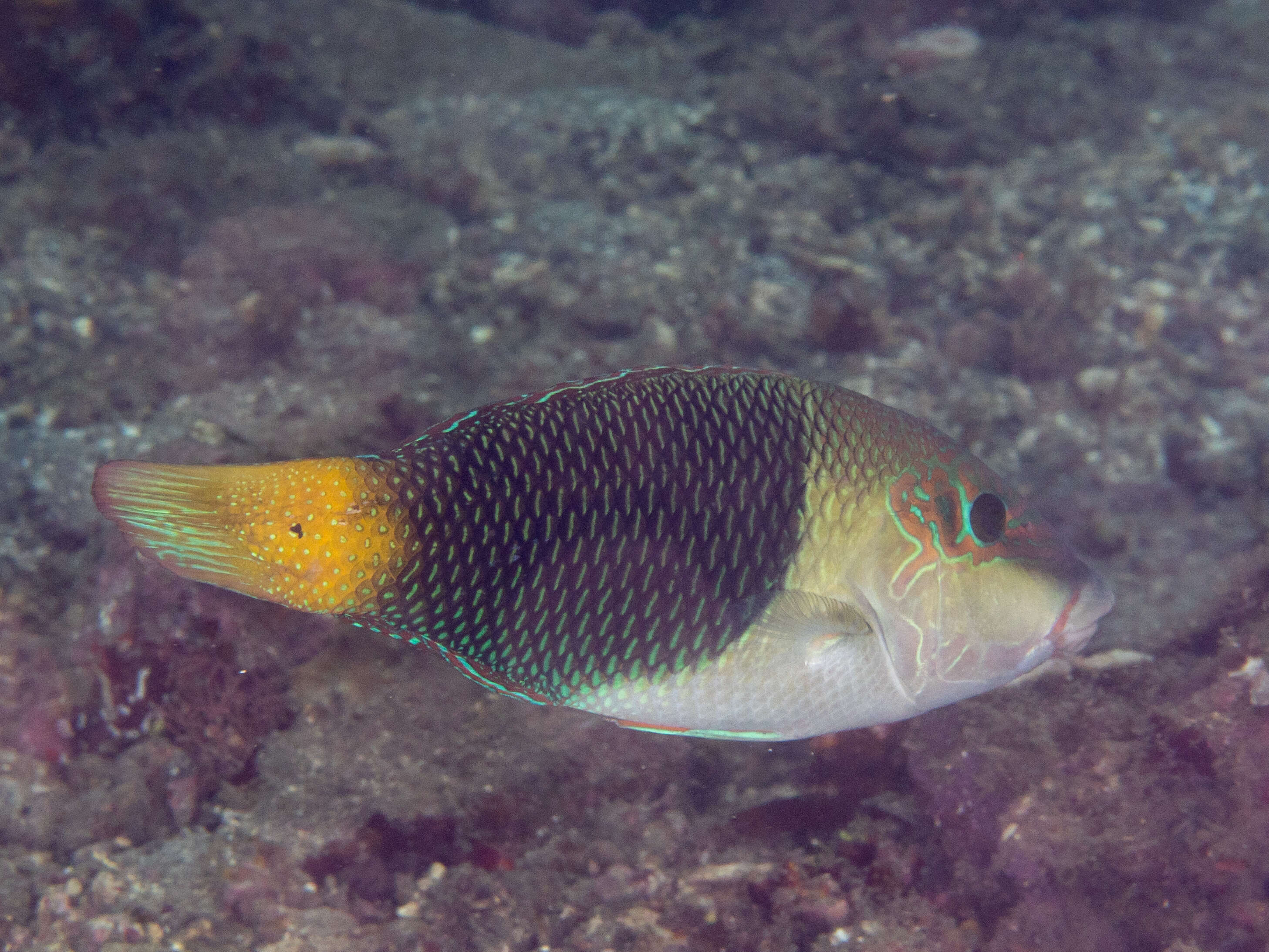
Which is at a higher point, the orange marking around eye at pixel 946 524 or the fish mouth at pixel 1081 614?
the orange marking around eye at pixel 946 524

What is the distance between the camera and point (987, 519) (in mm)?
2135

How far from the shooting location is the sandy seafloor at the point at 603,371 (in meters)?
2.82

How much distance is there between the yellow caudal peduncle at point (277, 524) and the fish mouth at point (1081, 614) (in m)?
1.78

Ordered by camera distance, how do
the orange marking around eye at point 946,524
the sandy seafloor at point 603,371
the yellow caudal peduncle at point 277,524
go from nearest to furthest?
the yellow caudal peduncle at point 277,524 → the orange marking around eye at point 946,524 → the sandy seafloor at point 603,371

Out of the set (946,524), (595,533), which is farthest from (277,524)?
(946,524)

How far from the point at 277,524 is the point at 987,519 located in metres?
1.88

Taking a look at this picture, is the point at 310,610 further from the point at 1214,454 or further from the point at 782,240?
the point at 1214,454

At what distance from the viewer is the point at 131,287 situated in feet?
19.4

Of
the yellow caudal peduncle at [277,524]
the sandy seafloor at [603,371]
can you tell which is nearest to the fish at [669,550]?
the yellow caudal peduncle at [277,524]

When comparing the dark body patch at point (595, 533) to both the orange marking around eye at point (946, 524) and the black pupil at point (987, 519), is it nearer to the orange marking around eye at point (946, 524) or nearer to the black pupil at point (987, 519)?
the orange marking around eye at point (946, 524)

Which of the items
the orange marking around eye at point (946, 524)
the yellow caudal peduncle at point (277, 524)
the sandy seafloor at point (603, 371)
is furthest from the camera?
the sandy seafloor at point (603, 371)

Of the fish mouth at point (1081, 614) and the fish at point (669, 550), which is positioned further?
the fish mouth at point (1081, 614)

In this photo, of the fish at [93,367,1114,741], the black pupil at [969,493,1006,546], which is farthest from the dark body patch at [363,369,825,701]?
the black pupil at [969,493,1006,546]

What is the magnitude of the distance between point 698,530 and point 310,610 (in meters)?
0.98
